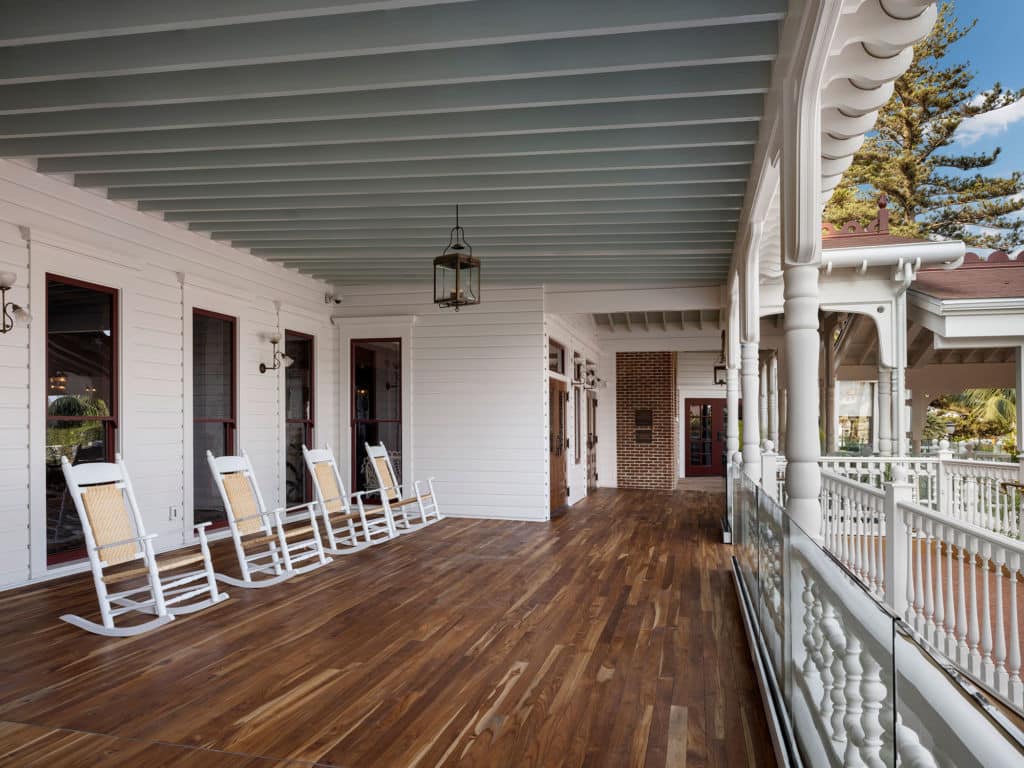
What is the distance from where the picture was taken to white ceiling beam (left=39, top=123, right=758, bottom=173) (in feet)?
15.8

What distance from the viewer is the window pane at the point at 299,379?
9.35m

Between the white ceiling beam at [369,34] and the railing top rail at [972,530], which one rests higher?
the white ceiling beam at [369,34]

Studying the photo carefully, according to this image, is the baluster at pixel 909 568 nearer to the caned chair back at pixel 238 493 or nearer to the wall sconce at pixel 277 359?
the caned chair back at pixel 238 493

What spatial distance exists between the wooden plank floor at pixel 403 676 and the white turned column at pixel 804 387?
3.17 feet

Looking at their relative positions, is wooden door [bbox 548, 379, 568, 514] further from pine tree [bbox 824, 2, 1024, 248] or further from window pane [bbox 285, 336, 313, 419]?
pine tree [bbox 824, 2, 1024, 248]

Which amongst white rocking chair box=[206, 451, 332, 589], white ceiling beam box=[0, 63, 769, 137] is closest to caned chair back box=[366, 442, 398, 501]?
white rocking chair box=[206, 451, 332, 589]

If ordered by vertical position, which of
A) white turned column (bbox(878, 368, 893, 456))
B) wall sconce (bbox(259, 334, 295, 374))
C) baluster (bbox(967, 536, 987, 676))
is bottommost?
Result: baluster (bbox(967, 536, 987, 676))

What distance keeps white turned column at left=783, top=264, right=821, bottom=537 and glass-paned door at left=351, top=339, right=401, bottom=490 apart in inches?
286

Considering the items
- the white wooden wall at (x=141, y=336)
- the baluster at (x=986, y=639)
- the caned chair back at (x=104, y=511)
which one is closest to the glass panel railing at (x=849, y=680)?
the baluster at (x=986, y=639)

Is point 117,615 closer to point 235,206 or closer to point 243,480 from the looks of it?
point 243,480

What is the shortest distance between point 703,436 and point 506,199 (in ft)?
42.7

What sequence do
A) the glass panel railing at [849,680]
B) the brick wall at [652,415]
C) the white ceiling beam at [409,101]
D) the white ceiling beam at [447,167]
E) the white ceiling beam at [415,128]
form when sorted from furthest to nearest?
the brick wall at [652,415] → the white ceiling beam at [447,167] → the white ceiling beam at [415,128] → the white ceiling beam at [409,101] → the glass panel railing at [849,680]

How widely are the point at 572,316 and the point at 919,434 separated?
258 inches

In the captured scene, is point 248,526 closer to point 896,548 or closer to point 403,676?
point 403,676
